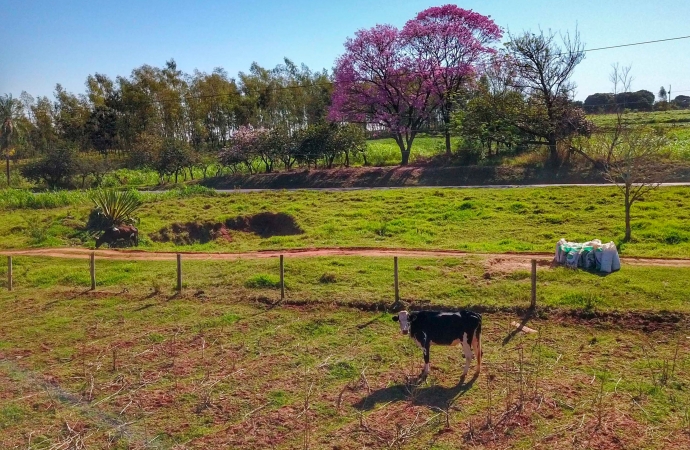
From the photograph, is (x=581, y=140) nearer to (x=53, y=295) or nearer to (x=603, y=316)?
(x=603, y=316)

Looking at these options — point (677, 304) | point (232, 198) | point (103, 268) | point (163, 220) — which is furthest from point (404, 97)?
point (677, 304)

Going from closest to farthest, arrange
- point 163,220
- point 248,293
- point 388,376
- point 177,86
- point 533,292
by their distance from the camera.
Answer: point 388,376 → point 533,292 → point 248,293 → point 163,220 → point 177,86

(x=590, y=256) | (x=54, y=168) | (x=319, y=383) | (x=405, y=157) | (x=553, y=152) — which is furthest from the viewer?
(x=54, y=168)

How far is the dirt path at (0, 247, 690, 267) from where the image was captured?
1661 cm

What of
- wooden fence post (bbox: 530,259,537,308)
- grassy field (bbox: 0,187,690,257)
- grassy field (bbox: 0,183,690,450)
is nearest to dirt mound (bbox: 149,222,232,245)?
grassy field (bbox: 0,187,690,257)

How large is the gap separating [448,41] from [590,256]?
27.0 meters

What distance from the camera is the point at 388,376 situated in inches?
406

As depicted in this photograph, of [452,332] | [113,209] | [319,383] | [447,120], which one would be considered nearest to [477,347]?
[452,332]

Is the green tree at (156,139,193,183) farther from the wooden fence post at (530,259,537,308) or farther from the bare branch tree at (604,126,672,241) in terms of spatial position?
the wooden fence post at (530,259,537,308)

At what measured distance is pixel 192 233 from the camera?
25969 millimetres

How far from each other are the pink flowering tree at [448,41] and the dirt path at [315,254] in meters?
22.5

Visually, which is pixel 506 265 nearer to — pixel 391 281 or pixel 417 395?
pixel 391 281

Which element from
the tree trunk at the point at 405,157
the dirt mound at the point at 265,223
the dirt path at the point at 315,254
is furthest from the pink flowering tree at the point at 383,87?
the dirt path at the point at 315,254

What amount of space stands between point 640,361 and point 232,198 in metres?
24.1
